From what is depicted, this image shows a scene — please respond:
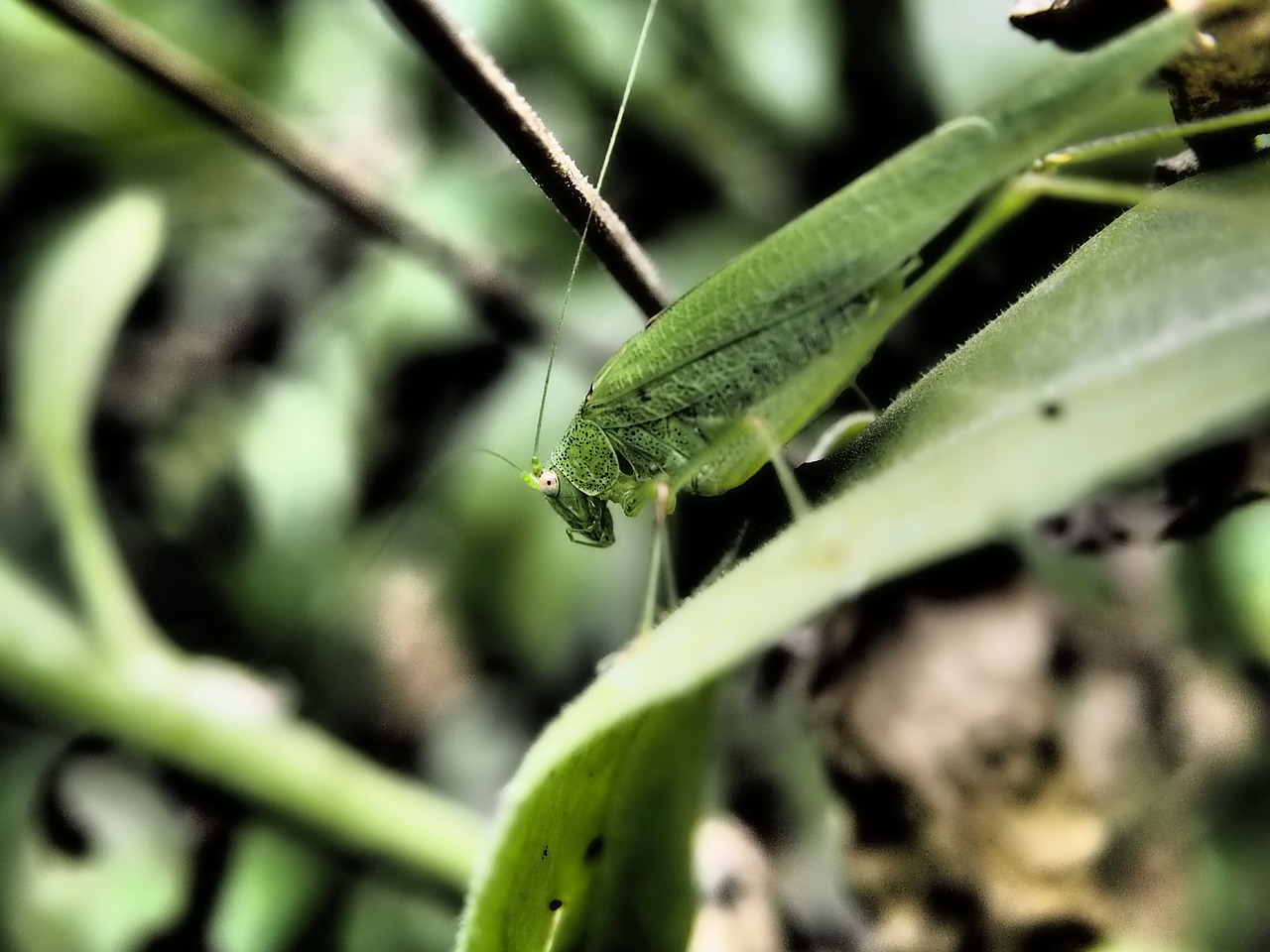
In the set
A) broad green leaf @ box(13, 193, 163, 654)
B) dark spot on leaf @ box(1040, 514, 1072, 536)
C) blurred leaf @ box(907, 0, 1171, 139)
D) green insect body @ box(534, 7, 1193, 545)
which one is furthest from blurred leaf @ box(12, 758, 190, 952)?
blurred leaf @ box(907, 0, 1171, 139)

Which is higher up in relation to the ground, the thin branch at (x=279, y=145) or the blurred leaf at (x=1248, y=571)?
the thin branch at (x=279, y=145)

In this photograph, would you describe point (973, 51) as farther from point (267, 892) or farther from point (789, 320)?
point (267, 892)

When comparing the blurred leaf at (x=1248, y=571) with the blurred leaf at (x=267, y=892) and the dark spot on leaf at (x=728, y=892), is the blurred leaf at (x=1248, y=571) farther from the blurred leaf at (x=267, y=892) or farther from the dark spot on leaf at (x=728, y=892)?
the blurred leaf at (x=267, y=892)

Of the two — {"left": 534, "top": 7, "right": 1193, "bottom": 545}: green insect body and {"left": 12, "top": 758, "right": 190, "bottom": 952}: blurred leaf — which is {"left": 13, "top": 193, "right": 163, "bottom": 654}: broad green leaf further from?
{"left": 534, "top": 7, "right": 1193, "bottom": 545}: green insect body

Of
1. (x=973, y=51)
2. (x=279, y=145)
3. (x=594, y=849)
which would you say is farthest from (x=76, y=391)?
(x=973, y=51)

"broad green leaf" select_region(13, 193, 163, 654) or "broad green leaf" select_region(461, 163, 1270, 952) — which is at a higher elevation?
"broad green leaf" select_region(13, 193, 163, 654)

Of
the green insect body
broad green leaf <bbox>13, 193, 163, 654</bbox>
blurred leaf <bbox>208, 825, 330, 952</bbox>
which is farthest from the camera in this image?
blurred leaf <bbox>208, 825, 330, 952</bbox>

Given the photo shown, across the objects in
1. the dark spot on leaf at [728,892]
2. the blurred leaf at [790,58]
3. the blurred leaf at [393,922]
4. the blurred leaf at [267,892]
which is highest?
the blurred leaf at [790,58]

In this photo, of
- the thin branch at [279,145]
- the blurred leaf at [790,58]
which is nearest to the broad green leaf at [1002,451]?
the thin branch at [279,145]
